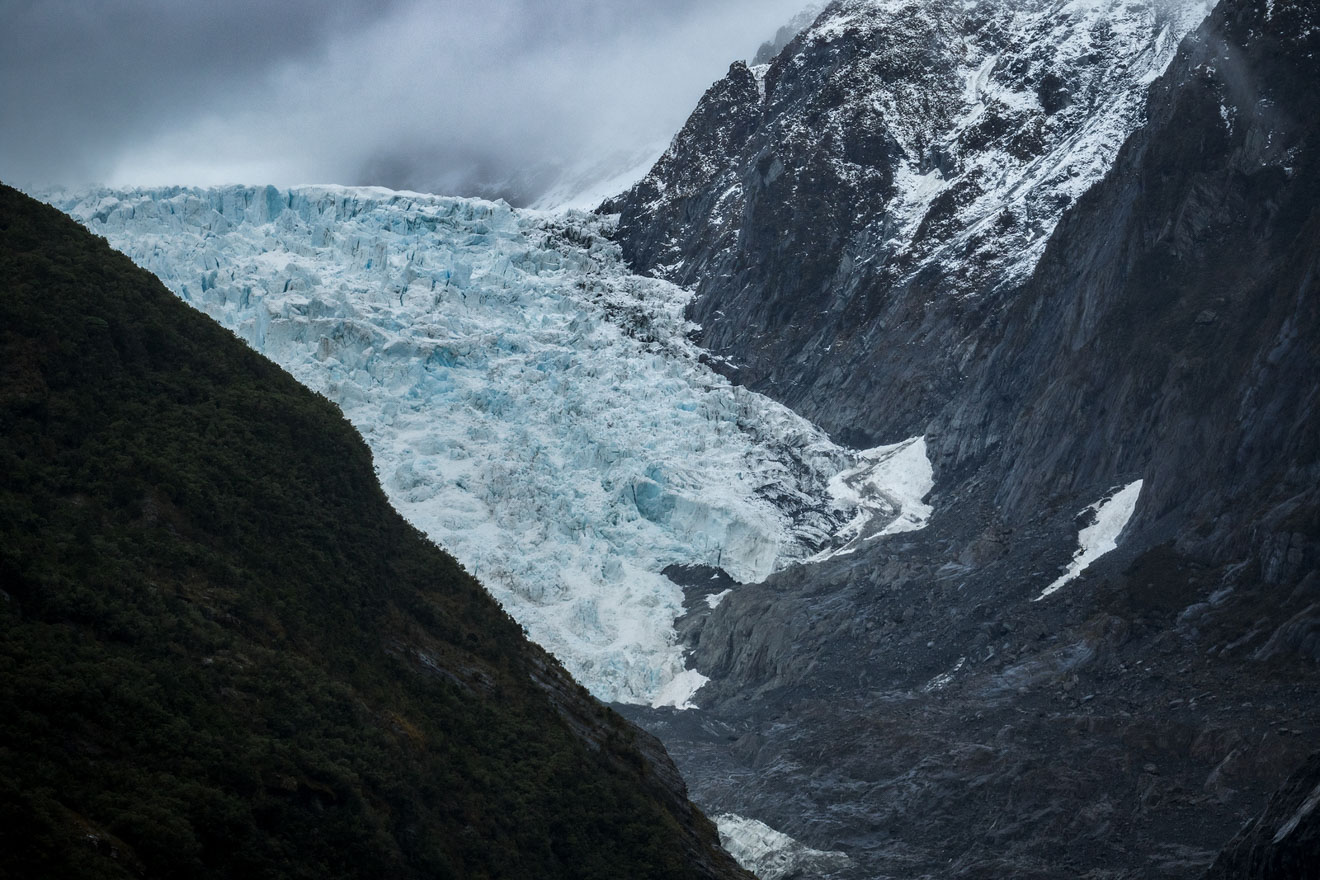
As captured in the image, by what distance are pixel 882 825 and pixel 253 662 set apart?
130 feet

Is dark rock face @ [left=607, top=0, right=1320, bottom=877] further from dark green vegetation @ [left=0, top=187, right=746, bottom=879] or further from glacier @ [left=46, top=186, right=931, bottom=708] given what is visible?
dark green vegetation @ [left=0, top=187, right=746, bottom=879]

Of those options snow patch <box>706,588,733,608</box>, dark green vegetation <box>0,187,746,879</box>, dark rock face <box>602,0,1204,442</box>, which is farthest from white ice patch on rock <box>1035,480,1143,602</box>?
dark green vegetation <box>0,187,746,879</box>

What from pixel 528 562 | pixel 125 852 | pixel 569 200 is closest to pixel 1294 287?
pixel 528 562

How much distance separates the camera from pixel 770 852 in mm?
59375

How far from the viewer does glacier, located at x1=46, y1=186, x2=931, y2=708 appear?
301ft

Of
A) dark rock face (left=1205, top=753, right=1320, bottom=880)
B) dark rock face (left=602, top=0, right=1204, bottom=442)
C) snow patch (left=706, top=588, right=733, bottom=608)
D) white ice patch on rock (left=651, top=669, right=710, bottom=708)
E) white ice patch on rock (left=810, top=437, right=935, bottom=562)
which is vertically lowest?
dark rock face (left=1205, top=753, right=1320, bottom=880)

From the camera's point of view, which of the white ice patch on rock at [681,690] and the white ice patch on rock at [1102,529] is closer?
Answer: the white ice patch on rock at [1102,529]

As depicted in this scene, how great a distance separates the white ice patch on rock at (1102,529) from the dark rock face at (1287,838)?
38.4 m

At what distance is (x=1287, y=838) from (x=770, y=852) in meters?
32.7

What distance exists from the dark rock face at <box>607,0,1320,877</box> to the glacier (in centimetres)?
555

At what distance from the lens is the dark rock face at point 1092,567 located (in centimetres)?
5497

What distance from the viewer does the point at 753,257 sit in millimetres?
130875

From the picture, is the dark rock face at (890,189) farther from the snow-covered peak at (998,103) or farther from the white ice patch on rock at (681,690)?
Answer: the white ice patch on rock at (681,690)

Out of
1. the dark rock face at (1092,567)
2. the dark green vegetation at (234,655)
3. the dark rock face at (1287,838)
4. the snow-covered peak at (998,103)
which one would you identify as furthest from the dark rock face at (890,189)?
the dark green vegetation at (234,655)
